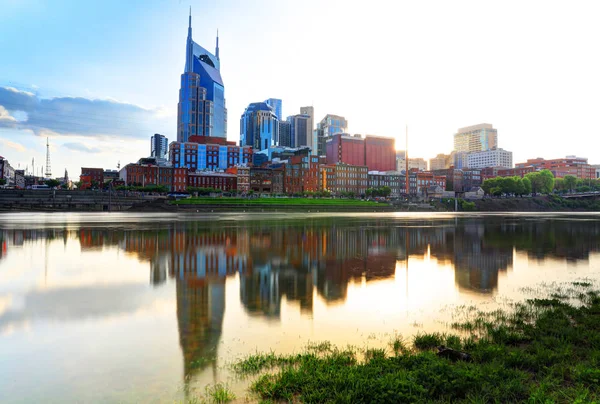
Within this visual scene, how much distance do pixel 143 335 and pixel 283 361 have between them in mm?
3607

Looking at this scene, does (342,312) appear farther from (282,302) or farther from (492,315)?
(492,315)

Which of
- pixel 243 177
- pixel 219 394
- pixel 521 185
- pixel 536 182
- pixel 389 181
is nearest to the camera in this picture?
pixel 219 394

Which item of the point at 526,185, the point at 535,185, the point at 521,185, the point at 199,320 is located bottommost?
the point at 199,320

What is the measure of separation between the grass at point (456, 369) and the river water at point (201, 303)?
0.70m

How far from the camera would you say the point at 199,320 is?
9.31 meters

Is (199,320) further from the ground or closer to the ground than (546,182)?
closer to the ground

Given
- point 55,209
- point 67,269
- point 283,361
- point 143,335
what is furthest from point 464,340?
point 55,209

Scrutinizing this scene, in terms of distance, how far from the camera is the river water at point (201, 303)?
635 cm

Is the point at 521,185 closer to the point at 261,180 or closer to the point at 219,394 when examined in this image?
the point at 261,180

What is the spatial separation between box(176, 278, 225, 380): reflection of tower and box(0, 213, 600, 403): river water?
4 centimetres

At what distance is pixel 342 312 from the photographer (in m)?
10.2

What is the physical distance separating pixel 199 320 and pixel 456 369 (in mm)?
6238

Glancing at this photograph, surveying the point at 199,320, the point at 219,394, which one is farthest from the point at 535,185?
the point at 219,394

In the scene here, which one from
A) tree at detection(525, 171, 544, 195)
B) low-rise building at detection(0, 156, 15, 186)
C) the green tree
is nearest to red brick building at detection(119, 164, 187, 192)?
low-rise building at detection(0, 156, 15, 186)
